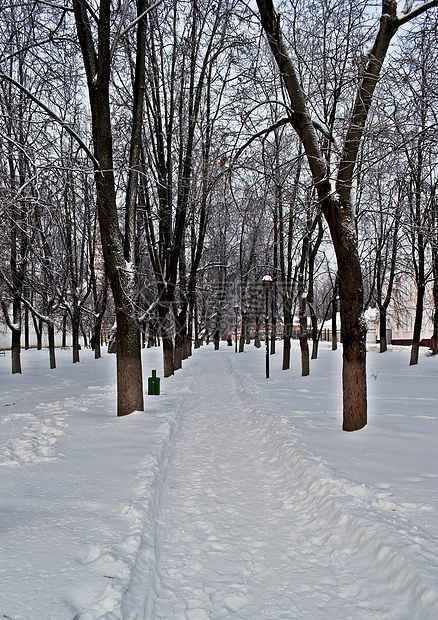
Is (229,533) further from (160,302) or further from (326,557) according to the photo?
(160,302)

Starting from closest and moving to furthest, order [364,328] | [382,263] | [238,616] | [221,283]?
[238,616] → [364,328] → [382,263] → [221,283]

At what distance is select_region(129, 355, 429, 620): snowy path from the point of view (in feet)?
8.69

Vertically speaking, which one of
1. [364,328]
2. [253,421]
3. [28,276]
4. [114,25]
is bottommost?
[253,421]

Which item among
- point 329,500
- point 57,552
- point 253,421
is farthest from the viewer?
point 253,421

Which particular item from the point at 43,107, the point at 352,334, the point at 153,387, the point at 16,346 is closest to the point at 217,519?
the point at 352,334

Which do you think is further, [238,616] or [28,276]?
[28,276]

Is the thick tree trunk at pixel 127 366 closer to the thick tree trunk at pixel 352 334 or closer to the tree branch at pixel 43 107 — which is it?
the tree branch at pixel 43 107

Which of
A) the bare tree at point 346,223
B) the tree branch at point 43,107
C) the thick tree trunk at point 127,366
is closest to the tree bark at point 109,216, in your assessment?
the thick tree trunk at point 127,366

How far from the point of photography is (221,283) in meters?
39.3

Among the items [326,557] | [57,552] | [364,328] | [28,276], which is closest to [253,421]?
[364,328]

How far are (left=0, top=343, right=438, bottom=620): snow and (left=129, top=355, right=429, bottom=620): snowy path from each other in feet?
0.04

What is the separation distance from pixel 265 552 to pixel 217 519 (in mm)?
685

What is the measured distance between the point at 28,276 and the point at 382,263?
777 inches

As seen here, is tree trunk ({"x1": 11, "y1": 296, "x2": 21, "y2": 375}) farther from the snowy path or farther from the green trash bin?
the snowy path
